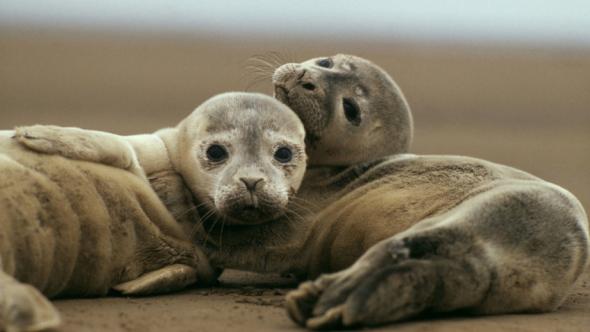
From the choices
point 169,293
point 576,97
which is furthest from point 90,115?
point 169,293

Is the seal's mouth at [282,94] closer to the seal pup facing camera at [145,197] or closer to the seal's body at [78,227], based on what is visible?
the seal pup facing camera at [145,197]

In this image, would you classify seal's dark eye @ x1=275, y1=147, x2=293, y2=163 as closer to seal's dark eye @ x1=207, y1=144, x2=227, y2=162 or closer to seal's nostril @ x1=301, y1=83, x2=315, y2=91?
seal's dark eye @ x1=207, y1=144, x2=227, y2=162

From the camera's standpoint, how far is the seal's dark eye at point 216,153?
19.7 ft

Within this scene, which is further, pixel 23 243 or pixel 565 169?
pixel 565 169

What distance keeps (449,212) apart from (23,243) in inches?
73.0

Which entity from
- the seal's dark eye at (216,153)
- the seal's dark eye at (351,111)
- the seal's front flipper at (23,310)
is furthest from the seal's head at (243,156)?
the seal's front flipper at (23,310)

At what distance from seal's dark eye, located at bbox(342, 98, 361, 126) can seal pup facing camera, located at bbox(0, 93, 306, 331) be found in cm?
49

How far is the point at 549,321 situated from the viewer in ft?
17.3

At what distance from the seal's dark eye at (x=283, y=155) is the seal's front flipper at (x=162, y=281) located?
702 mm

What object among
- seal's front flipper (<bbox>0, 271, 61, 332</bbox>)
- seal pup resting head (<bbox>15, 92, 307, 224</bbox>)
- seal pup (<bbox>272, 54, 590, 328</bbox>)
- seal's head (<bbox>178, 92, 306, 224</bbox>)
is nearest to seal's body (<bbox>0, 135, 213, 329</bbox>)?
seal pup resting head (<bbox>15, 92, 307, 224</bbox>)

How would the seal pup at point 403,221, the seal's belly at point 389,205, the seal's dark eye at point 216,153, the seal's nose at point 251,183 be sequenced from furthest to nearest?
the seal's dark eye at point 216,153 < the seal's belly at point 389,205 < the seal's nose at point 251,183 < the seal pup at point 403,221

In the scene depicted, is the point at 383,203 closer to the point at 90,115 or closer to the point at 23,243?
Answer: the point at 23,243

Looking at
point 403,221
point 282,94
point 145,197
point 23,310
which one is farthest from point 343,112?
point 23,310

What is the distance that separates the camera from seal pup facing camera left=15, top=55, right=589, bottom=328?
15.4 feet
